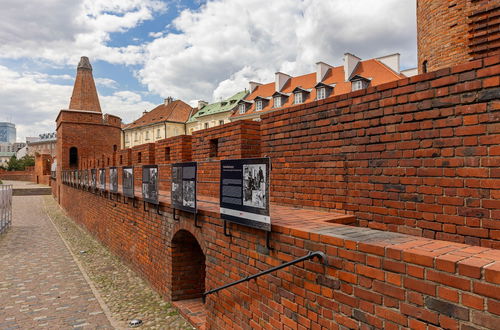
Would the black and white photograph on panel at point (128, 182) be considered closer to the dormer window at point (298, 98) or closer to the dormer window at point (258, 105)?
the dormer window at point (298, 98)

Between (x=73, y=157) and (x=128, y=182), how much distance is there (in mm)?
19810

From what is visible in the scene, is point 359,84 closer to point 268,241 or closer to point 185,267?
point 185,267

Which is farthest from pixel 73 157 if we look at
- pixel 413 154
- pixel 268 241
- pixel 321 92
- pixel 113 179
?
pixel 413 154

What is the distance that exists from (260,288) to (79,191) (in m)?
14.4

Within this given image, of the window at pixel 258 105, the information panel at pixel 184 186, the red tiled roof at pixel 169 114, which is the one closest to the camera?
the information panel at pixel 184 186

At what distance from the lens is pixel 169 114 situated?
151ft

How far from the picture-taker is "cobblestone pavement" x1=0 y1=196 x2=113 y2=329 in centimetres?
528

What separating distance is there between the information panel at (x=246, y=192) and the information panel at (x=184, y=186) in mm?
883

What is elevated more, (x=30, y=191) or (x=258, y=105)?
(x=258, y=105)

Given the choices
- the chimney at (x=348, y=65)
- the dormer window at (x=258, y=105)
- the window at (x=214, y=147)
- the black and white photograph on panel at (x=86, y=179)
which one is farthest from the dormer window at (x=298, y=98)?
the window at (x=214, y=147)

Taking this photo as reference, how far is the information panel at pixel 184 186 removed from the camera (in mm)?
A: 4586

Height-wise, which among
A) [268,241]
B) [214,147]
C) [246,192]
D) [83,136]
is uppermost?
[83,136]

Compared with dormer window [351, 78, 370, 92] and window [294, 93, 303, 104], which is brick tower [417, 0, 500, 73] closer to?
dormer window [351, 78, 370, 92]

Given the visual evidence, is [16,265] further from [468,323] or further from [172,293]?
[468,323]
